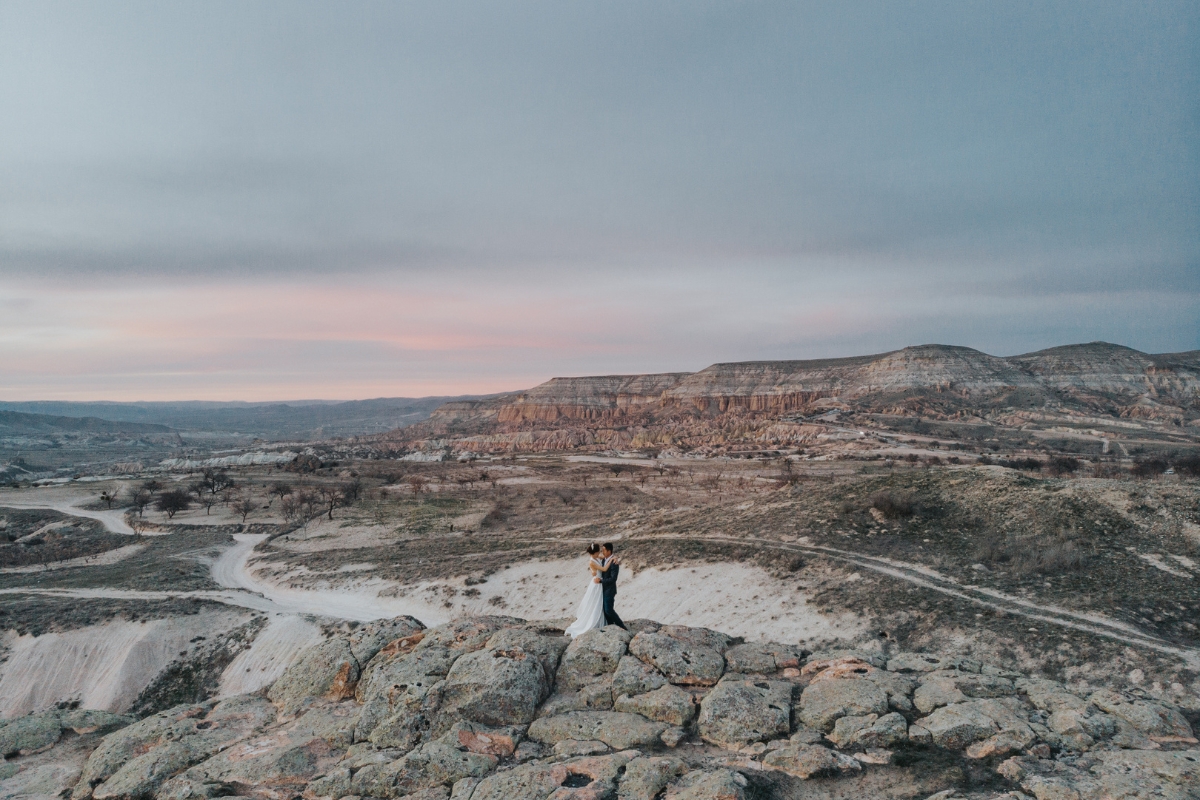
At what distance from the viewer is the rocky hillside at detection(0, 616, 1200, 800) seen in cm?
748

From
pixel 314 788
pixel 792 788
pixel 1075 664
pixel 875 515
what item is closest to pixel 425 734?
pixel 314 788

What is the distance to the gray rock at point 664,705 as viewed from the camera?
926cm

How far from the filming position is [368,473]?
279ft

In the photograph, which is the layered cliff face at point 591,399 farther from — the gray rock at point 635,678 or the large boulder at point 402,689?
the gray rock at point 635,678

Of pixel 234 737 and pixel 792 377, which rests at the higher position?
pixel 792 377

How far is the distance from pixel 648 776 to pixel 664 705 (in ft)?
6.38

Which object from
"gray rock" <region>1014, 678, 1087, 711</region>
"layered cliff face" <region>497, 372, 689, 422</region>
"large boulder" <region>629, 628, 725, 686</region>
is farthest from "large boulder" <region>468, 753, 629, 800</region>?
"layered cliff face" <region>497, 372, 689, 422</region>

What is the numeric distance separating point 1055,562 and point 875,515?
23.7 ft

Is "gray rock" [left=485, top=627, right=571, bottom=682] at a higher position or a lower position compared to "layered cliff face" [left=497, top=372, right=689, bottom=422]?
lower

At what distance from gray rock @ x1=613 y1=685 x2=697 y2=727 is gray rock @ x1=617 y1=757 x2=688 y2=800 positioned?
4.75ft

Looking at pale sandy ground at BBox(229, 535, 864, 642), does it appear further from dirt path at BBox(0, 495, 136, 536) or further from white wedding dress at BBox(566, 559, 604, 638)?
dirt path at BBox(0, 495, 136, 536)

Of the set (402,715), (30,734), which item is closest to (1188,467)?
(402,715)

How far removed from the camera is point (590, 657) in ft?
35.7

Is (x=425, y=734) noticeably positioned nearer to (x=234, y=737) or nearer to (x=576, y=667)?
(x=576, y=667)
